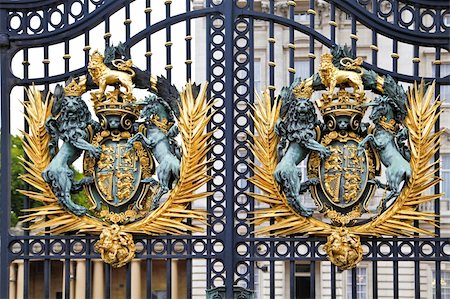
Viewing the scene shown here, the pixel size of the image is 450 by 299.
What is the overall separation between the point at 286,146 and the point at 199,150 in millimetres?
812

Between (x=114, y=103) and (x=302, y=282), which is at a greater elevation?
(x=114, y=103)

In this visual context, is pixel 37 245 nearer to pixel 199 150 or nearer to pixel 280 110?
pixel 199 150

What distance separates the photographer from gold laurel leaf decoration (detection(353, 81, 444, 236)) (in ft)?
34.0

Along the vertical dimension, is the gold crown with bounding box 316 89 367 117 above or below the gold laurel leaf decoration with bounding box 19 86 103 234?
above

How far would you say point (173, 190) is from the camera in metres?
10.5

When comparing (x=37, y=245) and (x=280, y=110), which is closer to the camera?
(x=280, y=110)

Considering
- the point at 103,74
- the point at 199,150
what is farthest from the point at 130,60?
the point at 199,150

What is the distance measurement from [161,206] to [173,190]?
0.61ft

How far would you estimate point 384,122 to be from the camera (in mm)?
10492

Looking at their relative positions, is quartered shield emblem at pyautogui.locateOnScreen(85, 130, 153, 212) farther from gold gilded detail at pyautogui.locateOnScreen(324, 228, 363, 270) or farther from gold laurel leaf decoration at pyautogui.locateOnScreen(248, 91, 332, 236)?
gold gilded detail at pyautogui.locateOnScreen(324, 228, 363, 270)

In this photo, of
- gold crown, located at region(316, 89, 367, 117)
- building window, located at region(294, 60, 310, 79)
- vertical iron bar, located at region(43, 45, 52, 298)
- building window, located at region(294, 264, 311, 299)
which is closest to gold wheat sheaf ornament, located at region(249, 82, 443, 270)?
gold crown, located at region(316, 89, 367, 117)

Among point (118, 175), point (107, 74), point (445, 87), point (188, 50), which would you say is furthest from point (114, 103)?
point (445, 87)

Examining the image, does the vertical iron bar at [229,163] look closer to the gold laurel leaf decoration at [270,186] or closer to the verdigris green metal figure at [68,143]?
the gold laurel leaf decoration at [270,186]

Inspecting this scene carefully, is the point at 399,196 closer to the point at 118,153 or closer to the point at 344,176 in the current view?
the point at 344,176
